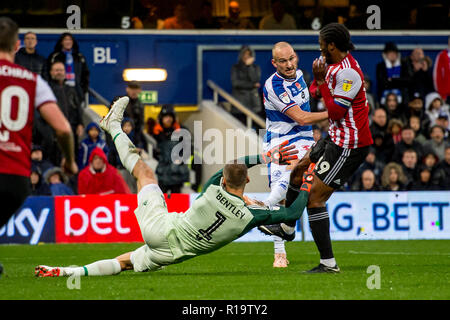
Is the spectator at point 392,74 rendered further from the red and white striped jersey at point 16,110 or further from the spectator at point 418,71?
the red and white striped jersey at point 16,110

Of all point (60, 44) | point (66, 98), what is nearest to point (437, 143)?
point (66, 98)

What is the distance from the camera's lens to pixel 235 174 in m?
8.30

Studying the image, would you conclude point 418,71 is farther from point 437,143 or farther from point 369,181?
point 369,181

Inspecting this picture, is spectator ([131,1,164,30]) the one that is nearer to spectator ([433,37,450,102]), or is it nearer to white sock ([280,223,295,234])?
spectator ([433,37,450,102])

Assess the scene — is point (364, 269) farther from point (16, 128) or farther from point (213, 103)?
point (213, 103)

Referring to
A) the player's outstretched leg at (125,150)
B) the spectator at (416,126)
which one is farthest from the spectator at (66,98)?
the player's outstretched leg at (125,150)

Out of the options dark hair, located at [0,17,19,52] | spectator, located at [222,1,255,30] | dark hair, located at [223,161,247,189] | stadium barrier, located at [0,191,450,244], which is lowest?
Answer: stadium barrier, located at [0,191,450,244]

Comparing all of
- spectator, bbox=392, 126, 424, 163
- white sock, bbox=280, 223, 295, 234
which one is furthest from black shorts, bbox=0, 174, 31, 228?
spectator, bbox=392, 126, 424, 163

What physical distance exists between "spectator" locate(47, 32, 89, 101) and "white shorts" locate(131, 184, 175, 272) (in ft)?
31.8

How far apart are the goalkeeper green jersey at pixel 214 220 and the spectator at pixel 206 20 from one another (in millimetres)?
13485

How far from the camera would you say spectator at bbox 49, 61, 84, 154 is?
17.7 meters

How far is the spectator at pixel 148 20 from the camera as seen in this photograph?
21.5 meters

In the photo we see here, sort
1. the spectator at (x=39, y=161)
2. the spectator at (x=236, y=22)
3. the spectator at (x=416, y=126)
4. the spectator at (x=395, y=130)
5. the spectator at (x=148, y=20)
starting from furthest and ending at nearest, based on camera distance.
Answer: the spectator at (x=236, y=22) → the spectator at (x=148, y=20) → the spectator at (x=416, y=126) → the spectator at (x=395, y=130) → the spectator at (x=39, y=161)
